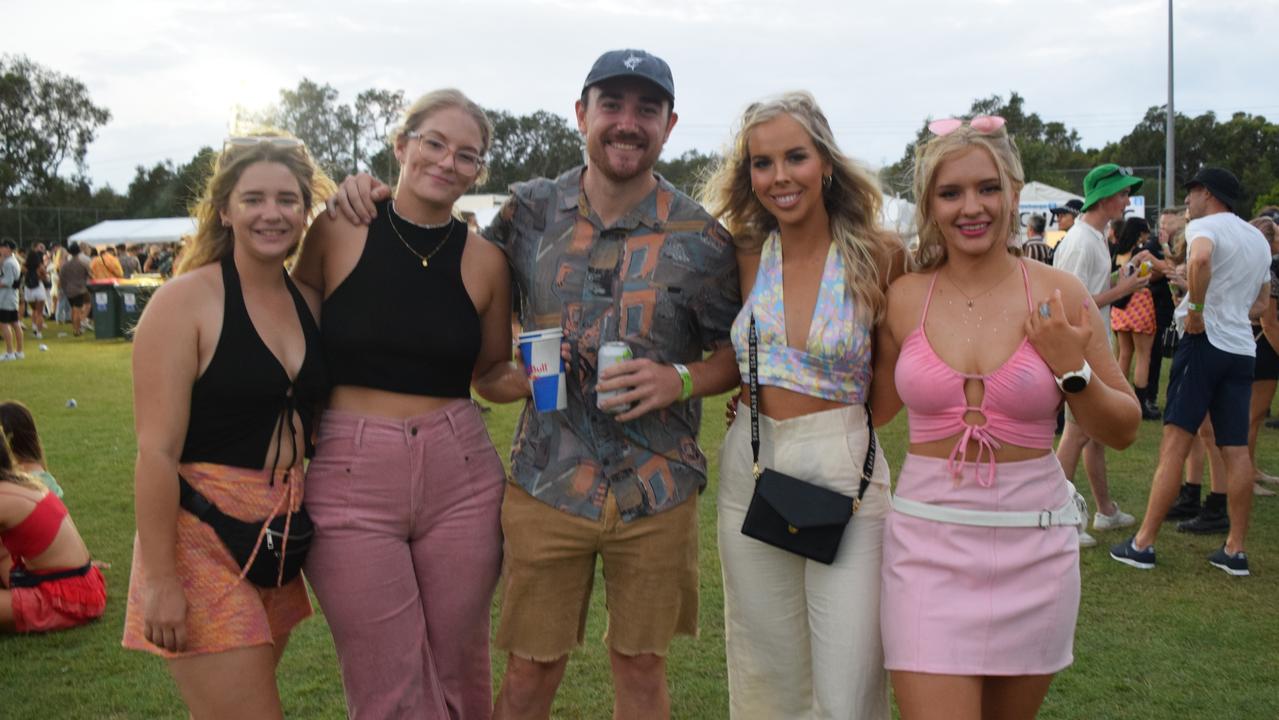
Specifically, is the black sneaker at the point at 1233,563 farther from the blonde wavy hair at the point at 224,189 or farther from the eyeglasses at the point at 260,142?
the eyeglasses at the point at 260,142

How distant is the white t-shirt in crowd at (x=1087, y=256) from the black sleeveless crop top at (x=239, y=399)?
528 centimetres

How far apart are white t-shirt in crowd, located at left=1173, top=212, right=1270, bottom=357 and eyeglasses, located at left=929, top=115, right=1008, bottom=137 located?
3.97 m

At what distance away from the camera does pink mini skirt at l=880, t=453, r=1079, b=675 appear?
8.16 feet

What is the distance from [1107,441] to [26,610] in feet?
16.2

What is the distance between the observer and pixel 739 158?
312cm

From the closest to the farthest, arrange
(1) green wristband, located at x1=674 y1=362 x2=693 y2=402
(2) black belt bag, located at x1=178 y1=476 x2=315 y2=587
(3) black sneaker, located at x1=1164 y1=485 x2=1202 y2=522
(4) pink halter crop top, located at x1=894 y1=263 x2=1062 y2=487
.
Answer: (4) pink halter crop top, located at x1=894 y1=263 x2=1062 y2=487
(2) black belt bag, located at x1=178 y1=476 x2=315 y2=587
(1) green wristband, located at x1=674 y1=362 x2=693 y2=402
(3) black sneaker, located at x1=1164 y1=485 x2=1202 y2=522

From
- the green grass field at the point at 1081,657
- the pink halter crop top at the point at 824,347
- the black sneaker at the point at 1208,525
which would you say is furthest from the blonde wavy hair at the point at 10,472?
the black sneaker at the point at 1208,525

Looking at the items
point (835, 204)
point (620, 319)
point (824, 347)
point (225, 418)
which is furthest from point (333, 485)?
point (835, 204)

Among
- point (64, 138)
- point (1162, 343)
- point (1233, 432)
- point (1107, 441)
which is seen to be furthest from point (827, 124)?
point (64, 138)

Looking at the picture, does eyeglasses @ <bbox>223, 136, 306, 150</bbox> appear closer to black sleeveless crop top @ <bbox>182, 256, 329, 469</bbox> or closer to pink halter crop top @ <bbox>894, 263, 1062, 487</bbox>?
black sleeveless crop top @ <bbox>182, 256, 329, 469</bbox>

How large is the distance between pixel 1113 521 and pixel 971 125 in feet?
15.5

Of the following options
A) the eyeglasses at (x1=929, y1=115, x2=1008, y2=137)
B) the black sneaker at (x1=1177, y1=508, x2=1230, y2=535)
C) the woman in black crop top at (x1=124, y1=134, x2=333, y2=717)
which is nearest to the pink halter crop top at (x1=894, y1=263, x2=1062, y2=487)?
the eyeglasses at (x1=929, y1=115, x2=1008, y2=137)

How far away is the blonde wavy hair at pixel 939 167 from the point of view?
2.64 meters

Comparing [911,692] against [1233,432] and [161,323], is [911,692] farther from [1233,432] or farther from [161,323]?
[1233,432]
